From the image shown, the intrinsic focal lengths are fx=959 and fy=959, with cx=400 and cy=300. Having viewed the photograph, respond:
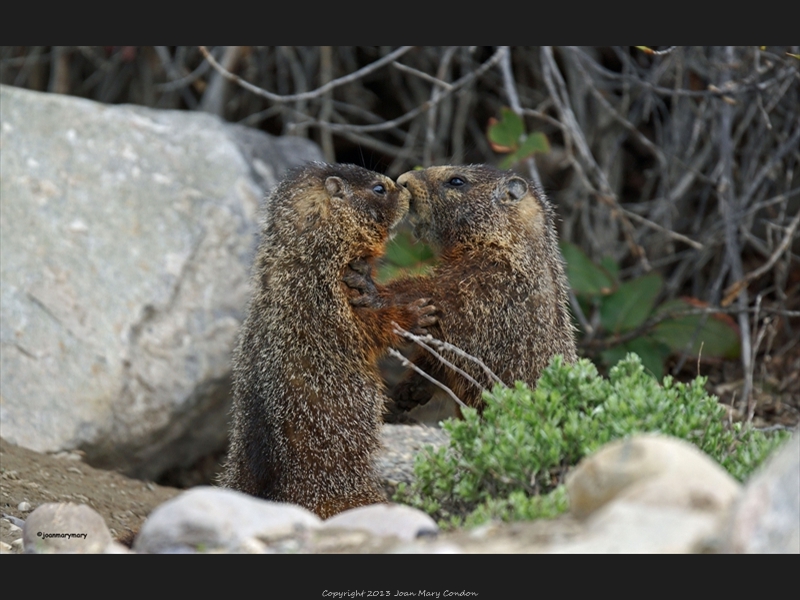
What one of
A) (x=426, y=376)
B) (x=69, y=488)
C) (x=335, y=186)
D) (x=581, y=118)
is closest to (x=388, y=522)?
(x=426, y=376)

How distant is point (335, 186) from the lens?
5742 mm

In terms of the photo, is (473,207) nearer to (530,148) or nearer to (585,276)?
(530,148)

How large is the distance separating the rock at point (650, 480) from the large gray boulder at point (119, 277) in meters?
4.13

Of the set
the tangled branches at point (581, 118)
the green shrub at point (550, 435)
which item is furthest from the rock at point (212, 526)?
the tangled branches at point (581, 118)

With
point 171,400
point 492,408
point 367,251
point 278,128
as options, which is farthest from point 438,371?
point 278,128

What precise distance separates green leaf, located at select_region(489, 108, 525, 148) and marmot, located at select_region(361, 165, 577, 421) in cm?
96

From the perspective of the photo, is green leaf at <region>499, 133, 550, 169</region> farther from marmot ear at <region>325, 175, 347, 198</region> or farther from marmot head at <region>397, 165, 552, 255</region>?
marmot ear at <region>325, 175, 347, 198</region>

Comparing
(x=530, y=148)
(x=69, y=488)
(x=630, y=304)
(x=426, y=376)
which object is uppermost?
(x=530, y=148)

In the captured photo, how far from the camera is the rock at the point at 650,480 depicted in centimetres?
294

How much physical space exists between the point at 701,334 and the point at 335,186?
11.7 feet

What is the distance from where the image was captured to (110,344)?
21.6ft

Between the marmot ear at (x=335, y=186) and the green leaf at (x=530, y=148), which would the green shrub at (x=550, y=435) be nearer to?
the marmot ear at (x=335, y=186)

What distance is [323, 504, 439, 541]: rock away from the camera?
130 inches

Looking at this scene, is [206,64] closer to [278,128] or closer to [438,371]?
[278,128]
